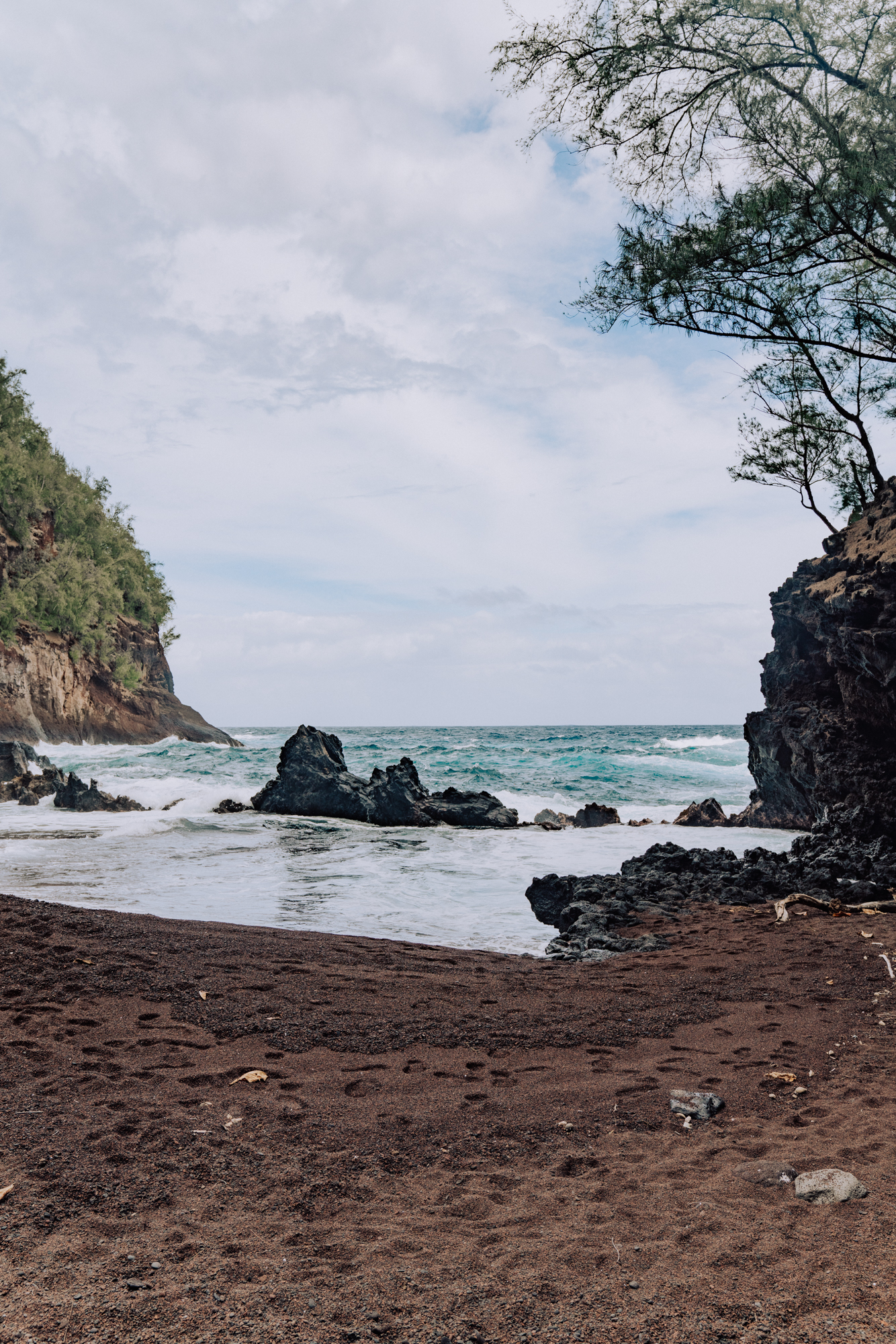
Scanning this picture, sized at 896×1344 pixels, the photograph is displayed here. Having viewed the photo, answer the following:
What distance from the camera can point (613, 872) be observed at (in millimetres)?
13039

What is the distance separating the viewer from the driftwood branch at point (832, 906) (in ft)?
27.9

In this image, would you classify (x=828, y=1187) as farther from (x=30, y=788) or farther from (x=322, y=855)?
(x=30, y=788)

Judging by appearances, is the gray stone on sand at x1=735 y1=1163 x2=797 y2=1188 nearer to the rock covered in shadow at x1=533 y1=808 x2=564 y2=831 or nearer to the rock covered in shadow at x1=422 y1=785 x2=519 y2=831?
the rock covered in shadow at x1=422 y1=785 x2=519 y2=831

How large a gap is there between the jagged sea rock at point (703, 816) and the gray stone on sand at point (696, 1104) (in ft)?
54.0

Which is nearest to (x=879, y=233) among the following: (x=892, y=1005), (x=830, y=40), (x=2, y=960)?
(x=830, y=40)

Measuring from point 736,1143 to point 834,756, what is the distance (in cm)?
1086

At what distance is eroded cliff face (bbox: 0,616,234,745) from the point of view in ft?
116

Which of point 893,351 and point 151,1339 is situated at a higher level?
point 893,351

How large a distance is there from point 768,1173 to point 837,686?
1263cm

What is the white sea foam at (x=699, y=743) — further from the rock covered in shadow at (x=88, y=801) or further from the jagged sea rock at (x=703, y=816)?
the rock covered in shadow at (x=88, y=801)

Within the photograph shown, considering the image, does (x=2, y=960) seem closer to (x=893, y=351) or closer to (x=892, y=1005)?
(x=892, y=1005)

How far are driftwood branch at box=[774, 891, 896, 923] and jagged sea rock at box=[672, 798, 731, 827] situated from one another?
11.2 meters

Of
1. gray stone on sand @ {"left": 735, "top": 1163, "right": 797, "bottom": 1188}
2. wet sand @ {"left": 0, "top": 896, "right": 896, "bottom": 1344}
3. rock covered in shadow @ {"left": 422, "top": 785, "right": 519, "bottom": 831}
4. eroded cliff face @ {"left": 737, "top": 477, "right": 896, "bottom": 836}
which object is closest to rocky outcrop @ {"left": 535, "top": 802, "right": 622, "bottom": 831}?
rock covered in shadow @ {"left": 422, "top": 785, "right": 519, "bottom": 831}

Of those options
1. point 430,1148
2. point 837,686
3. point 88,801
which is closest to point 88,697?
point 88,801
